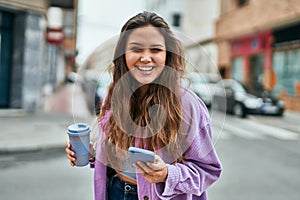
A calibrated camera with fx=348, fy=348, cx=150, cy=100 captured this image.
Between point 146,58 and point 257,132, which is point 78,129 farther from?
point 257,132

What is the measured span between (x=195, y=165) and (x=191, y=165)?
0.01 meters

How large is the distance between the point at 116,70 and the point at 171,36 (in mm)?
185

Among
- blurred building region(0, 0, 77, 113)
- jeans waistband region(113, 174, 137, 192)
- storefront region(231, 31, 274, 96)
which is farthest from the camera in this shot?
storefront region(231, 31, 274, 96)

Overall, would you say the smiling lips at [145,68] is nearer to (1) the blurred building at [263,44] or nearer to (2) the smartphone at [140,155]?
(2) the smartphone at [140,155]

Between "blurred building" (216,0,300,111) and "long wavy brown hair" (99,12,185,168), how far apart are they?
10892mm

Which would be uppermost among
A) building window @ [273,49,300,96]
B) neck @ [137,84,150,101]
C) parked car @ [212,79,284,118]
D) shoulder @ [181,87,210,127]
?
building window @ [273,49,300,96]

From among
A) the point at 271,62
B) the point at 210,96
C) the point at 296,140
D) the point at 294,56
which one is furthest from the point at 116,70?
the point at 271,62

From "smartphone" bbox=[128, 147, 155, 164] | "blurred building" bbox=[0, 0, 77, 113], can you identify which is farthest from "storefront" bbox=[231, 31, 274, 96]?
"smartphone" bbox=[128, 147, 155, 164]

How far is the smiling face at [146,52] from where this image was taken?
2.80 feet

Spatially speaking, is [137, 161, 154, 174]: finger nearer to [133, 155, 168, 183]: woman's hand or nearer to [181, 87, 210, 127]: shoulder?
[133, 155, 168, 183]: woman's hand

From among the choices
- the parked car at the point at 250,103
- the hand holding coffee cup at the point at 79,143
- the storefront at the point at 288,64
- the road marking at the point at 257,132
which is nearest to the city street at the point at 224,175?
the road marking at the point at 257,132

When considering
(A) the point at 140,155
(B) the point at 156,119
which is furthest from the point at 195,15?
(A) the point at 140,155

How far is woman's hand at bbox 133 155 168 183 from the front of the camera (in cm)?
86

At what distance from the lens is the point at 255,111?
10789 mm
